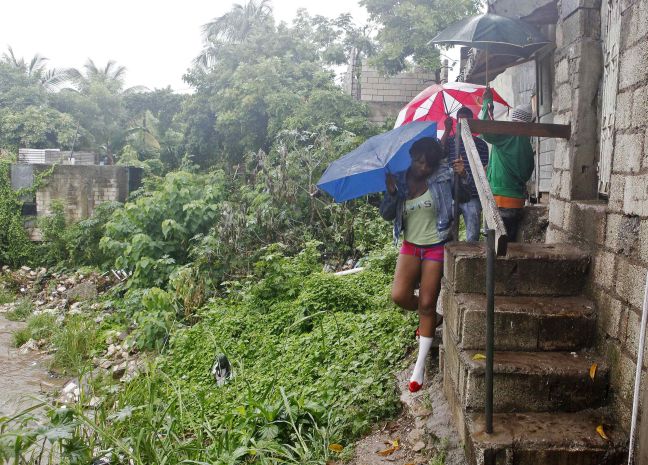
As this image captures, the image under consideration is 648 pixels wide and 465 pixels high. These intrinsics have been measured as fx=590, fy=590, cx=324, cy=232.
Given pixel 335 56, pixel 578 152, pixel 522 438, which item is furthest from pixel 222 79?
pixel 522 438

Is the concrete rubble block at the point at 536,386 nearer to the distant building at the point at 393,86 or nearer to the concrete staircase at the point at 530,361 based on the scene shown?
the concrete staircase at the point at 530,361

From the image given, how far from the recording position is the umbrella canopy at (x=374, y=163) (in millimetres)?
3971

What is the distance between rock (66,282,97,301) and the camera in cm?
1144

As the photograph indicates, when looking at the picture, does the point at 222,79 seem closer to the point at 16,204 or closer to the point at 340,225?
the point at 16,204

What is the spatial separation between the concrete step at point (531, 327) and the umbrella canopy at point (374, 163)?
1219 millimetres

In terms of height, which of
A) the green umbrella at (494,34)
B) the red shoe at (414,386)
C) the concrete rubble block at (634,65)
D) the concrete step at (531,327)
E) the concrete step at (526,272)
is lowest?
the red shoe at (414,386)

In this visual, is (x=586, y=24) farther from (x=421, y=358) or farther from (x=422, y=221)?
(x=421, y=358)

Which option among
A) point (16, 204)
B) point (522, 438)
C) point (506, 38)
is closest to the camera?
point (522, 438)

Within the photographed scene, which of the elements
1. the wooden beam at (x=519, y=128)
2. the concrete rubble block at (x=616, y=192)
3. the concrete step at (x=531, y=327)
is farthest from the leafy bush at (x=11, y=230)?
the concrete rubble block at (x=616, y=192)

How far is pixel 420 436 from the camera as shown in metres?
3.60

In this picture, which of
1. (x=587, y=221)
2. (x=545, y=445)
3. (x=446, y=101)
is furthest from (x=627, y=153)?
(x=446, y=101)

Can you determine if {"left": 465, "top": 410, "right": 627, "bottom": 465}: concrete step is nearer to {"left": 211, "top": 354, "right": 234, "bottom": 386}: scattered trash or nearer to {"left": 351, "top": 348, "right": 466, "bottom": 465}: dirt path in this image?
{"left": 351, "top": 348, "right": 466, "bottom": 465}: dirt path

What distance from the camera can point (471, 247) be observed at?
370 cm

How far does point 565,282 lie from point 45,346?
8.44 metres
